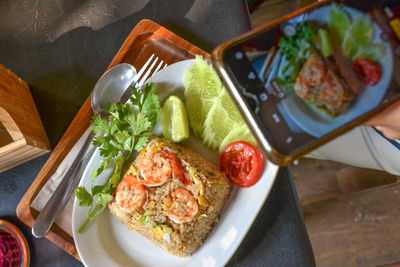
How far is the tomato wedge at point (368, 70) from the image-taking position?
0.65m

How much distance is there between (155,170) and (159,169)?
0.04 ft

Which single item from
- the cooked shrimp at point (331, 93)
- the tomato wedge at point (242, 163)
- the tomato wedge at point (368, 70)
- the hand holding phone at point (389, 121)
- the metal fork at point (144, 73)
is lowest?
the tomato wedge at point (242, 163)

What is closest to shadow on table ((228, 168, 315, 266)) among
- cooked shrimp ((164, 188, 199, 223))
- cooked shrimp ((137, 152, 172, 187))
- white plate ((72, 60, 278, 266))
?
white plate ((72, 60, 278, 266))

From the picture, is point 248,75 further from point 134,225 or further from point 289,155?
point 134,225

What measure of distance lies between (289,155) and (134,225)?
0.60m

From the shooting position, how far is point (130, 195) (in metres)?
1.01

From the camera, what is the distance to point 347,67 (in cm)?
65

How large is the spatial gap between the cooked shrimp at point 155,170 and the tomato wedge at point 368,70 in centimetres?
58

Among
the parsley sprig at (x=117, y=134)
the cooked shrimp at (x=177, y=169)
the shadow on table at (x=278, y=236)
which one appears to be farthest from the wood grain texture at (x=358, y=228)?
the parsley sprig at (x=117, y=134)

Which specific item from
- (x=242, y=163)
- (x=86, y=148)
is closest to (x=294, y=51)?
(x=242, y=163)

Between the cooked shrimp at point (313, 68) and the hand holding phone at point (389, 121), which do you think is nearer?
the cooked shrimp at point (313, 68)

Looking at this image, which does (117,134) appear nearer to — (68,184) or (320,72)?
(68,184)

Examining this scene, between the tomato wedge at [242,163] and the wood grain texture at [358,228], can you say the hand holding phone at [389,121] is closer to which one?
the tomato wedge at [242,163]

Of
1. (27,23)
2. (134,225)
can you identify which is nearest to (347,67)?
(134,225)
